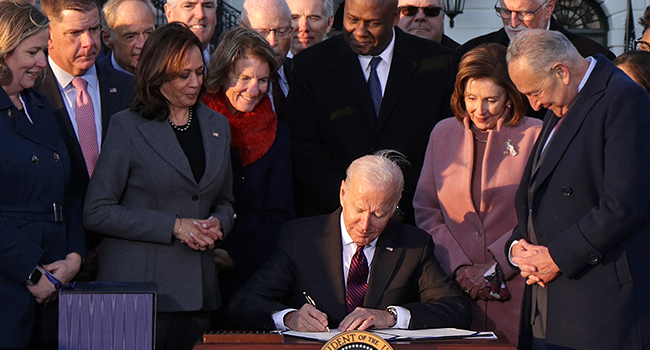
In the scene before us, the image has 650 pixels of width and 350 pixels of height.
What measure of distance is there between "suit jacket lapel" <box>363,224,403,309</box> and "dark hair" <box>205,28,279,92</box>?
1088 mm

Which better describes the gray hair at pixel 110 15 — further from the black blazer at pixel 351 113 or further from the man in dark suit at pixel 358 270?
the man in dark suit at pixel 358 270

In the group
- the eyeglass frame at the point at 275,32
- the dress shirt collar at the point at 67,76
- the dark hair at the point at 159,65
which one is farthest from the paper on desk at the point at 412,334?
the eyeglass frame at the point at 275,32

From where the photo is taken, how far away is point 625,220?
2986mm

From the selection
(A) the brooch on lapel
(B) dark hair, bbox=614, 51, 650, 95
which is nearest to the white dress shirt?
(A) the brooch on lapel

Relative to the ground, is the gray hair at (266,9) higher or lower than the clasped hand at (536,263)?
higher

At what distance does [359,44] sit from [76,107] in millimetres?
1401

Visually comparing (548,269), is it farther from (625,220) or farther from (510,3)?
(510,3)

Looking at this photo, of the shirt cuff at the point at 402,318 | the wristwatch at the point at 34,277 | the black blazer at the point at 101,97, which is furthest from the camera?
the black blazer at the point at 101,97

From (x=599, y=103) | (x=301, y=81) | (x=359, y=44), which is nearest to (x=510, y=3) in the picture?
(x=359, y=44)

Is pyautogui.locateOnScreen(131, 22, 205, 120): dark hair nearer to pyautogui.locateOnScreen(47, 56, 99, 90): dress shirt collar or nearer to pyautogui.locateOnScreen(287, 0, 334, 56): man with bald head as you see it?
pyautogui.locateOnScreen(47, 56, 99, 90): dress shirt collar

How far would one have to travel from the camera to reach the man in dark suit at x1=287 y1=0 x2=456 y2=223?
4164mm

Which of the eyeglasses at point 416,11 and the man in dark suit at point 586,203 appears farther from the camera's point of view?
the eyeglasses at point 416,11

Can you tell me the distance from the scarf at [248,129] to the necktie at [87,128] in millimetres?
533

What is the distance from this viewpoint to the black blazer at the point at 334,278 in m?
3.31
